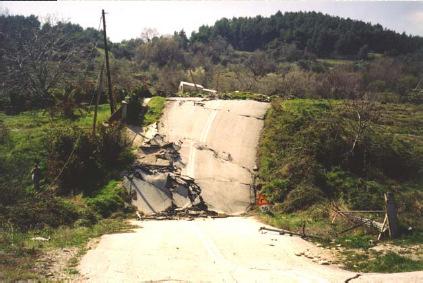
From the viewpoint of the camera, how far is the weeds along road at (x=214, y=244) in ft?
38.3

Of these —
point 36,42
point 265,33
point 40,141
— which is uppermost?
point 265,33

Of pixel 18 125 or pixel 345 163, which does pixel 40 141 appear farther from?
pixel 345 163

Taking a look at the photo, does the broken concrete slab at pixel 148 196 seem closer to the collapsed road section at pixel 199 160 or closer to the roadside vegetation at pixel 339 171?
the collapsed road section at pixel 199 160

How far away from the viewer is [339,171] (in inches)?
837

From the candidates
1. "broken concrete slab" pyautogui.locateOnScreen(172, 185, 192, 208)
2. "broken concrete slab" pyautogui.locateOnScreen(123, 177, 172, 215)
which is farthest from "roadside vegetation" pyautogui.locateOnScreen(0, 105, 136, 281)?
"broken concrete slab" pyautogui.locateOnScreen(172, 185, 192, 208)

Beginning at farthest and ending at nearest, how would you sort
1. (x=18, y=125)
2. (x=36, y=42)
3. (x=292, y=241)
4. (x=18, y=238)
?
(x=36, y=42), (x=18, y=125), (x=292, y=241), (x=18, y=238)

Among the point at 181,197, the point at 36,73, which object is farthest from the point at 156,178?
the point at 36,73

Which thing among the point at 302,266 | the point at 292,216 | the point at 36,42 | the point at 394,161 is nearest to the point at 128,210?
the point at 292,216

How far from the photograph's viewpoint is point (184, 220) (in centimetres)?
1852

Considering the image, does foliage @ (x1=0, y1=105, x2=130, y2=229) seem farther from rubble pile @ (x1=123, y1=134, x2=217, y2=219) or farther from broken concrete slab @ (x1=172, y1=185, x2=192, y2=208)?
broken concrete slab @ (x1=172, y1=185, x2=192, y2=208)

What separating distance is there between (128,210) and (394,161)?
12.7 m

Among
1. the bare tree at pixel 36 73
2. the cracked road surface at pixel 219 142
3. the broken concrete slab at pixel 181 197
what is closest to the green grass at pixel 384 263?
the cracked road surface at pixel 219 142

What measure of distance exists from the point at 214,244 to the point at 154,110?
15166mm

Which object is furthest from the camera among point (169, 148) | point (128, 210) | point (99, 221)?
point (169, 148)
